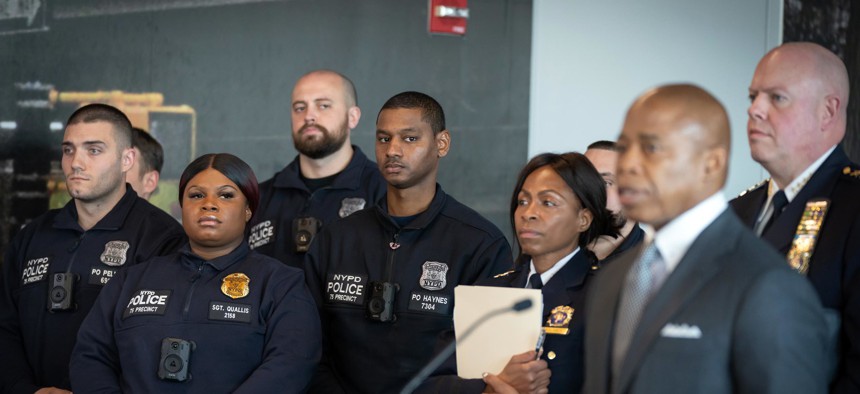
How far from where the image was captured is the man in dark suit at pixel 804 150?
241cm

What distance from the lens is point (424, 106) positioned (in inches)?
151

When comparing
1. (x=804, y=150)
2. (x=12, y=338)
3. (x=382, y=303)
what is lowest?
(x=12, y=338)

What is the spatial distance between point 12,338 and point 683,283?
2.86 m

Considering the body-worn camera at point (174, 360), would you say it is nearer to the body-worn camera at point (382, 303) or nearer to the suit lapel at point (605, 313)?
the body-worn camera at point (382, 303)

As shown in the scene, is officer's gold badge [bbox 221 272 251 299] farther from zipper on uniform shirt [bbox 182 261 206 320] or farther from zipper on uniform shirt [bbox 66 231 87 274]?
zipper on uniform shirt [bbox 66 231 87 274]

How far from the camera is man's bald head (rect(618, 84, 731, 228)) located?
183 centimetres

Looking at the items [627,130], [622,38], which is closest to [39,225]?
[627,130]

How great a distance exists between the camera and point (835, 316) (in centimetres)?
232

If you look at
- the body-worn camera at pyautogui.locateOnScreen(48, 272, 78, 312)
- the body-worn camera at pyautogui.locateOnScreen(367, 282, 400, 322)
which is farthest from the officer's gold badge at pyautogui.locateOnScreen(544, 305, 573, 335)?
the body-worn camera at pyautogui.locateOnScreen(48, 272, 78, 312)

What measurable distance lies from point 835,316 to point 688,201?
689 mm

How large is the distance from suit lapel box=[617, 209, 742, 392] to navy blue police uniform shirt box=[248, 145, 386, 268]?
8.05ft

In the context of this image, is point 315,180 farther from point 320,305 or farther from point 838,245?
point 838,245

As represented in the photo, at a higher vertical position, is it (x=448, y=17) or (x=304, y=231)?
(x=448, y=17)

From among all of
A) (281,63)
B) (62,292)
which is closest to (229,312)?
(62,292)
